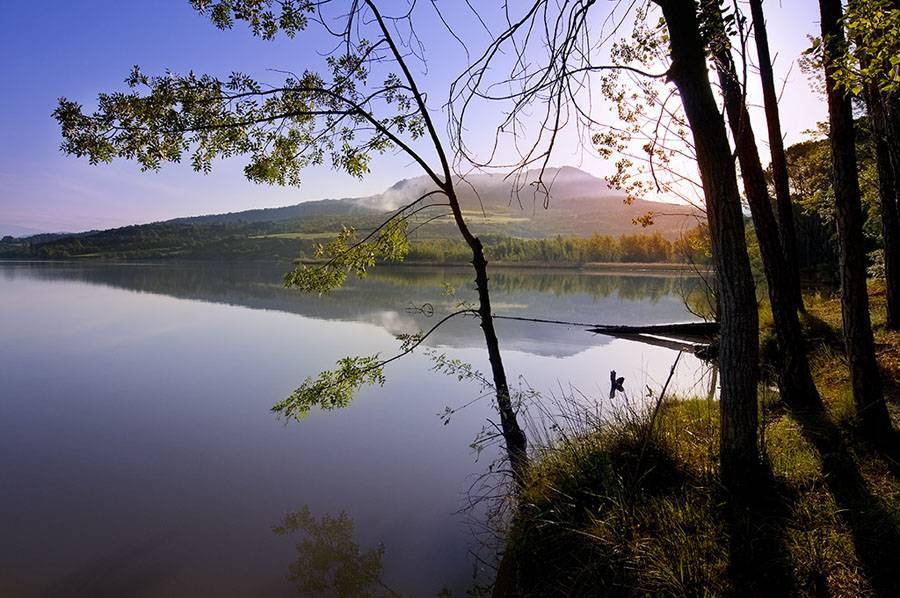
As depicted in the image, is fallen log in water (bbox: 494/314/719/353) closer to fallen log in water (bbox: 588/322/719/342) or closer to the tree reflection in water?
fallen log in water (bbox: 588/322/719/342)

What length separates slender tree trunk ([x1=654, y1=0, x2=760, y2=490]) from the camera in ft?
10.7

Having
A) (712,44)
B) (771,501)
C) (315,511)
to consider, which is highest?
(712,44)

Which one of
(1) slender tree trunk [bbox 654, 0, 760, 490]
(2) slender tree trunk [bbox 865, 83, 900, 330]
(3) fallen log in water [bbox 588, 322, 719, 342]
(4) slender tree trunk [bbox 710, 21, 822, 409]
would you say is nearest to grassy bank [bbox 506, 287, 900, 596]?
(1) slender tree trunk [bbox 654, 0, 760, 490]

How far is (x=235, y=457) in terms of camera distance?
693 cm

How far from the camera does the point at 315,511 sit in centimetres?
553

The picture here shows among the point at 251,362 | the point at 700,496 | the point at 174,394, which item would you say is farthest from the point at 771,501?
the point at 251,362

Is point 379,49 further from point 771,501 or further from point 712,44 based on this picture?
point 771,501

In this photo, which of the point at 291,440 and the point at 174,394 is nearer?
the point at 291,440

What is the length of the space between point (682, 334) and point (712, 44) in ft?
39.4

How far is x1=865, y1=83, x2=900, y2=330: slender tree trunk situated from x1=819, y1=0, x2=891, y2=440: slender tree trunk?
2.96m

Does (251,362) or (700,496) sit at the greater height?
(700,496)

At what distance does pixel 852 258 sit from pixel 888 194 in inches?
159

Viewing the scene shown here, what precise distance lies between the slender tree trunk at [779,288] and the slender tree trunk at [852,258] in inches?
34.7

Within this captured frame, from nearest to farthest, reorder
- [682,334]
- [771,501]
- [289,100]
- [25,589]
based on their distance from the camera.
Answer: [771,501]
[25,589]
[289,100]
[682,334]
